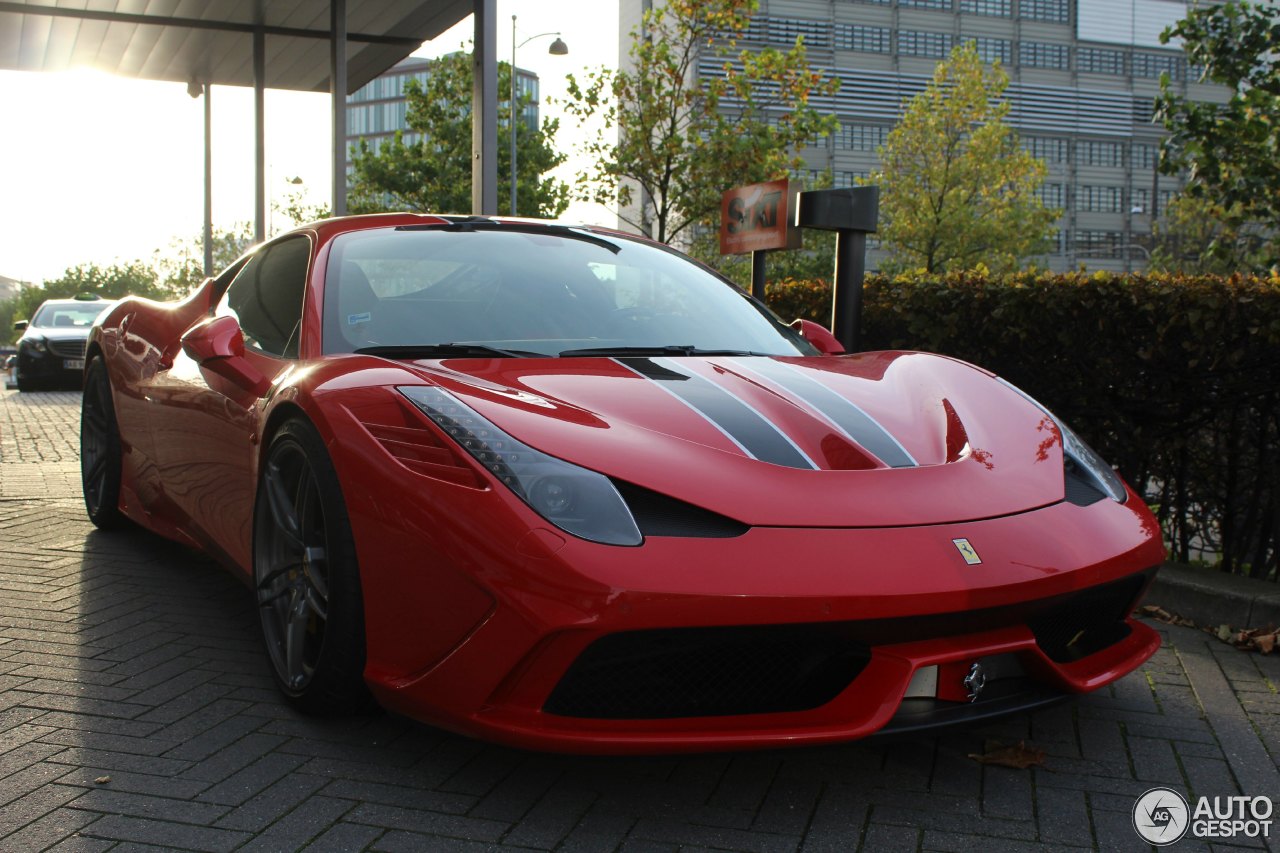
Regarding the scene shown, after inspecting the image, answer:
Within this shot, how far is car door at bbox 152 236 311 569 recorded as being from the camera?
3293 millimetres

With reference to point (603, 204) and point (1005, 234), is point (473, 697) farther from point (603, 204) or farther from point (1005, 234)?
point (1005, 234)

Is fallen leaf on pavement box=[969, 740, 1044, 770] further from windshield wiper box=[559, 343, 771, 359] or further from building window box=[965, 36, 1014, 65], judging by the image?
building window box=[965, 36, 1014, 65]

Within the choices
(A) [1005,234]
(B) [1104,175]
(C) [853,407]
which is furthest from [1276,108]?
(B) [1104,175]

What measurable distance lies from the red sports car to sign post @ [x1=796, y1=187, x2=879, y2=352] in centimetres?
245

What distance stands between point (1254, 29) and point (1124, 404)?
542 cm

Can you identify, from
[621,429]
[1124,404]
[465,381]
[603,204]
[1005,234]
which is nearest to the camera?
[621,429]

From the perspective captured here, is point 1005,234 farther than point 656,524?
Yes

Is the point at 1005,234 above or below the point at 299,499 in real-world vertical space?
above

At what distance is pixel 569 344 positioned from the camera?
10.6 ft

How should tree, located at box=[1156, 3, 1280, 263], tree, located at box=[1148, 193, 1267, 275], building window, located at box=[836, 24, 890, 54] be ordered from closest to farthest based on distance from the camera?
tree, located at box=[1156, 3, 1280, 263], tree, located at box=[1148, 193, 1267, 275], building window, located at box=[836, 24, 890, 54]

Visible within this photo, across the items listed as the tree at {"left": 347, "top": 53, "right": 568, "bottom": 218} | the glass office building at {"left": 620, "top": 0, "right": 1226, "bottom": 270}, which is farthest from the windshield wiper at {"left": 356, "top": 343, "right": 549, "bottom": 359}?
the glass office building at {"left": 620, "top": 0, "right": 1226, "bottom": 270}

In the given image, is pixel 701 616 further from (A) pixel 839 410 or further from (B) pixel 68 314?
(B) pixel 68 314

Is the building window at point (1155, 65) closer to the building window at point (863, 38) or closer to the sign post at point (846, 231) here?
the building window at point (863, 38)

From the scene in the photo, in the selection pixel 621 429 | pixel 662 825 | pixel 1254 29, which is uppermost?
pixel 1254 29
